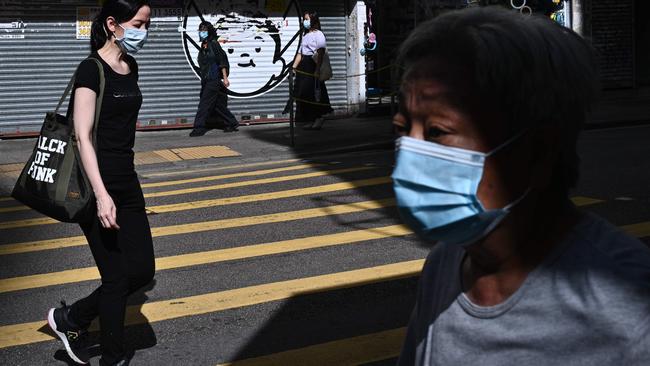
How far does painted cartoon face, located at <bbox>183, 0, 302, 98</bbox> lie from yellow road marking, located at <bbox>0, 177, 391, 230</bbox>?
7.75 meters

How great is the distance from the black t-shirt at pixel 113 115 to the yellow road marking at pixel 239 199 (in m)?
4.99

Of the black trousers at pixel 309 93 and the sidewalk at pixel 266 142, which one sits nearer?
the sidewalk at pixel 266 142

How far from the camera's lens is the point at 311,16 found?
56.4 ft

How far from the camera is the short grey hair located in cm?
178

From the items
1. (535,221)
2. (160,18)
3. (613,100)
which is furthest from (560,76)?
(613,100)

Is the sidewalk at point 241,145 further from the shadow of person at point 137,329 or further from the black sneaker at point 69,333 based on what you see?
the black sneaker at point 69,333

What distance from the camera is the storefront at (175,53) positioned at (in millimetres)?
17219

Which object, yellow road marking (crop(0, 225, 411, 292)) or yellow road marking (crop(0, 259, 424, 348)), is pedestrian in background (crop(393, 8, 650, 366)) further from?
yellow road marking (crop(0, 225, 411, 292))

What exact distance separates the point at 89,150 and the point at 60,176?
0.85 ft

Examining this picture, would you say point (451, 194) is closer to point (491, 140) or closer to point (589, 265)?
point (491, 140)

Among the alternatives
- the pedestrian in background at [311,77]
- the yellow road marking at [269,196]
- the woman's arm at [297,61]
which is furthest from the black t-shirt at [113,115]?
the woman's arm at [297,61]

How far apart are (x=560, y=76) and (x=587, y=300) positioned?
408 mm

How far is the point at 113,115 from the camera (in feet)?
16.5

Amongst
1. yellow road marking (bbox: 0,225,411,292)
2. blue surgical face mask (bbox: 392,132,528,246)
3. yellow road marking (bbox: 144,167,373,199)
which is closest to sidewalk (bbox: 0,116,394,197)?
yellow road marking (bbox: 144,167,373,199)
